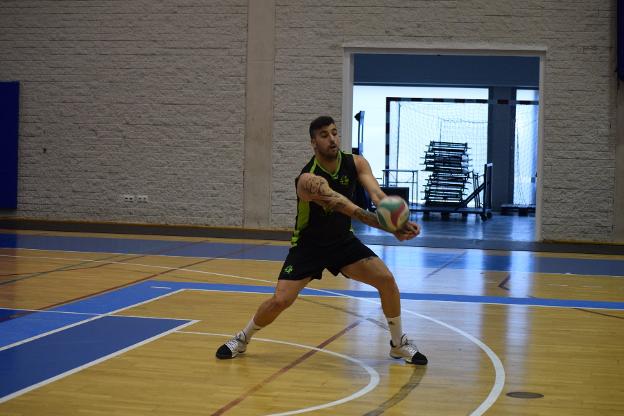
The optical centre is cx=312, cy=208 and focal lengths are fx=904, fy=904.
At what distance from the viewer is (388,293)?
6379 millimetres

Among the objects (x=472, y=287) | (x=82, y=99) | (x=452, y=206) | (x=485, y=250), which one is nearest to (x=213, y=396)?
(x=472, y=287)

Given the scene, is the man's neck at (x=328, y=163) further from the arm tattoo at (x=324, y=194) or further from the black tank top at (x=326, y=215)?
the arm tattoo at (x=324, y=194)

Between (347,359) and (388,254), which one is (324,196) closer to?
(347,359)

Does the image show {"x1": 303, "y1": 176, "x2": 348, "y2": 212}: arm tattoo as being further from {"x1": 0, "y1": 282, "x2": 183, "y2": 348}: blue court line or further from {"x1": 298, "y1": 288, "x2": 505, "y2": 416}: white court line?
{"x1": 0, "y1": 282, "x2": 183, "y2": 348}: blue court line

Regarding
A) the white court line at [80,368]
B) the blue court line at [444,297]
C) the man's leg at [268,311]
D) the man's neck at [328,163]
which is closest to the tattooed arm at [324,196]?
the man's neck at [328,163]

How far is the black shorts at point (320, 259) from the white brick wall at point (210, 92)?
10194mm

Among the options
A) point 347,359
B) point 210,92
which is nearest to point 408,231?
point 347,359

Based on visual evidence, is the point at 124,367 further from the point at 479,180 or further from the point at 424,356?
the point at 479,180

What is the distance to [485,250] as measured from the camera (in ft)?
48.2

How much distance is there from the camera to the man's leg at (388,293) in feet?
20.7

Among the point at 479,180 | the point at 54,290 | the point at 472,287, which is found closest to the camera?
the point at 54,290

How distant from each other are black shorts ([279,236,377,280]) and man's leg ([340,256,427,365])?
6cm

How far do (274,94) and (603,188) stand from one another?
607cm

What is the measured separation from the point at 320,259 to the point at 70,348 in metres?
1.98
